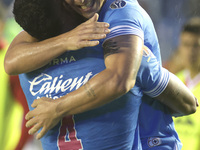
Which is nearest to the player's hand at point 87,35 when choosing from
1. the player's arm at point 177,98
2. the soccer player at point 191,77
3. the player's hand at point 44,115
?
the player's hand at point 44,115

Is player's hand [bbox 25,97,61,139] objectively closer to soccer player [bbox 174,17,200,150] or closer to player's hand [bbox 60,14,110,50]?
player's hand [bbox 60,14,110,50]

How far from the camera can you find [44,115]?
1.78 meters

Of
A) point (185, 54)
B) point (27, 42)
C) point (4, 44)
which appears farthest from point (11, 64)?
point (185, 54)

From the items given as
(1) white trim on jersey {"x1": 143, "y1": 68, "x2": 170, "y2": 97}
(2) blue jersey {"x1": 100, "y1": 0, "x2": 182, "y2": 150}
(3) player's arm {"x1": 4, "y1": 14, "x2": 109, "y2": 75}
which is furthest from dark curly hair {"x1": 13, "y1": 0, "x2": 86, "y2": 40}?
(1) white trim on jersey {"x1": 143, "y1": 68, "x2": 170, "y2": 97}

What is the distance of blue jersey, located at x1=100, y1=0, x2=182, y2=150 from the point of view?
1.71 metres

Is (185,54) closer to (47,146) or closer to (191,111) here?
(191,111)

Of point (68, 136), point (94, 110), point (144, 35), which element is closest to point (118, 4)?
point (144, 35)

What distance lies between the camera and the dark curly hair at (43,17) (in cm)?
174

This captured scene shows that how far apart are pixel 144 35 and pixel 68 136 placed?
0.55m

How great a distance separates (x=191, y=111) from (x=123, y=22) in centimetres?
63

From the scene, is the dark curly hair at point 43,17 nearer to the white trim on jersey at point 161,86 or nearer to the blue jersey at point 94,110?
the blue jersey at point 94,110

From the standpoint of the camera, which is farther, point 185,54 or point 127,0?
point 185,54

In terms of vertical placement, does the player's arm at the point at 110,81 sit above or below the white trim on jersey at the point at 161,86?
above

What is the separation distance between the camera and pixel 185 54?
3707 mm
